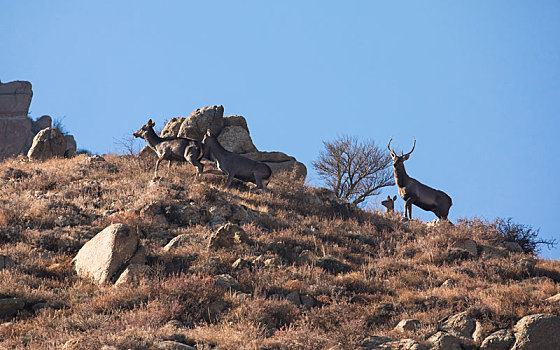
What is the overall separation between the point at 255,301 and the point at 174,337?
86.6 inches

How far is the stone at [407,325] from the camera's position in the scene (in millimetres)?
11655

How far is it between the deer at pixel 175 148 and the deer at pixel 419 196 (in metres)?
7.55

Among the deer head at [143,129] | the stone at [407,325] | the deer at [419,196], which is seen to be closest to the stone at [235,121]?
the deer head at [143,129]

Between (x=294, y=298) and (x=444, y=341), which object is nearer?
(x=444, y=341)

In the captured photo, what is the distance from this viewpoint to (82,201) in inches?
743

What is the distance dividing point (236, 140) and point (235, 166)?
656 centimetres

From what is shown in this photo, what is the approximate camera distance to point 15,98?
55719 mm

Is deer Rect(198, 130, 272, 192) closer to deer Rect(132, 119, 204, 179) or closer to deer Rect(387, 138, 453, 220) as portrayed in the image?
deer Rect(132, 119, 204, 179)

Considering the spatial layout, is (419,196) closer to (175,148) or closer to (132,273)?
(175,148)

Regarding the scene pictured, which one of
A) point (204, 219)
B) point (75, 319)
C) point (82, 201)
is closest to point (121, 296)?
point (75, 319)

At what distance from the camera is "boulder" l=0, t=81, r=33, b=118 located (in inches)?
2172

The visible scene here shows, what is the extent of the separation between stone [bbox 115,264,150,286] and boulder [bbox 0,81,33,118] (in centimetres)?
4723

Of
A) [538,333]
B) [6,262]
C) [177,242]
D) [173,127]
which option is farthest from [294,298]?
[173,127]

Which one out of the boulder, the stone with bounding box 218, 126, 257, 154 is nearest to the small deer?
the stone with bounding box 218, 126, 257, 154
